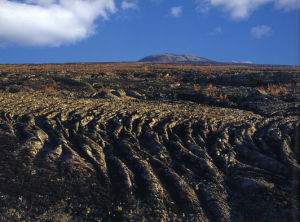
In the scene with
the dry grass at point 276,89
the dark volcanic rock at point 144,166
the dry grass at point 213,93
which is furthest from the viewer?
the dry grass at point 276,89

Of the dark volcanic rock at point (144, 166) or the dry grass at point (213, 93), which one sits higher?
the dark volcanic rock at point (144, 166)

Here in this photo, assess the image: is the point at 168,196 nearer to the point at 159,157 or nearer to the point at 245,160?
the point at 159,157

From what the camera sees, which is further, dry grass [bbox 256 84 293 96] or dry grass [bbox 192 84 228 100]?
dry grass [bbox 256 84 293 96]

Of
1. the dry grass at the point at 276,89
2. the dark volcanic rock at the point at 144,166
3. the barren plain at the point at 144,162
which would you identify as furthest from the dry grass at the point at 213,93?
the dark volcanic rock at the point at 144,166

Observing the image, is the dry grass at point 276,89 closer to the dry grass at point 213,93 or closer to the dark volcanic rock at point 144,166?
the dry grass at point 213,93

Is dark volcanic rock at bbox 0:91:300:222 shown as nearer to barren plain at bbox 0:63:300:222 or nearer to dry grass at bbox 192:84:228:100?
barren plain at bbox 0:63:300:222

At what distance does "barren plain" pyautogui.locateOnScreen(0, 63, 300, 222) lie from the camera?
12820mm

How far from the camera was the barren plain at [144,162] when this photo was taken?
1282cm

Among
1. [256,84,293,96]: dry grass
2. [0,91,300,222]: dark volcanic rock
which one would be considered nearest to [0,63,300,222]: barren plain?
[0,91,300,222]: dark volcanic rock

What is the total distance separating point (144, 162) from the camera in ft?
54.5

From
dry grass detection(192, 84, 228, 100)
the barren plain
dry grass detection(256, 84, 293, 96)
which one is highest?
the barren plain

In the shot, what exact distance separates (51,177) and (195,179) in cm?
593

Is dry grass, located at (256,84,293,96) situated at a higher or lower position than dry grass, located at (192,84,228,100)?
higher

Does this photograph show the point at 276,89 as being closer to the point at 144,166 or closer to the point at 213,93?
the point at 213,93
